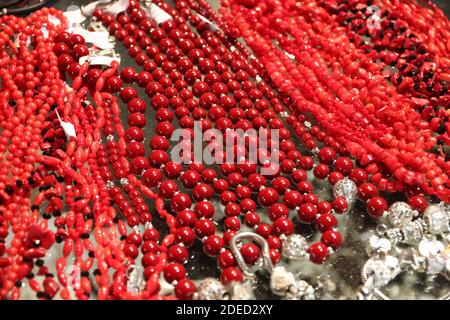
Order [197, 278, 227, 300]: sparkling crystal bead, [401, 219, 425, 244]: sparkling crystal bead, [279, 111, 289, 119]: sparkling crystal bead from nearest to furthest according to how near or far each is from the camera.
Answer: [197, 278, 227, 300]: sparkling crystal bead, [401, 219, 425, 244]: sparkling crystal bead, [279, 111, 289, 119]: sparkling crystal bead

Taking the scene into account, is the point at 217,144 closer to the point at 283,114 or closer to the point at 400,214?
the point at 283,114

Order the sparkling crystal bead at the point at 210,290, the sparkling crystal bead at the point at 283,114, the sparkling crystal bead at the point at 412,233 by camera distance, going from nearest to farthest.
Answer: the sparkling crystal bead at the point at 210,290, the sparkling crystal bead at the point at 412,233, the sparkling crystal bead at the point at 283,114

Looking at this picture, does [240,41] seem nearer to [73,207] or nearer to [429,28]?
[429,28]

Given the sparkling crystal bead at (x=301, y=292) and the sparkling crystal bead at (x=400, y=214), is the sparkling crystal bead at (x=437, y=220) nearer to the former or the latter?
the sparkling crystal bead at (x=400, y=214)

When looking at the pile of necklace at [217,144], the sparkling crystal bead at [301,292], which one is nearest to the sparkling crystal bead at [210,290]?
the pile of necklace at [217,144]

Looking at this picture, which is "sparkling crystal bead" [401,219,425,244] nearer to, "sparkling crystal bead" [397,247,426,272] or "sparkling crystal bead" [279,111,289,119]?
"sparkling crystal bead" [397,247,426,272]

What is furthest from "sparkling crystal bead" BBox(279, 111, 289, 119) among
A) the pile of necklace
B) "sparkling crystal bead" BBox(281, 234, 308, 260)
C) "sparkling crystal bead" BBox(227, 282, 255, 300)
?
"sparkling crystal bead" BBox(227, 282, 255, 300)
